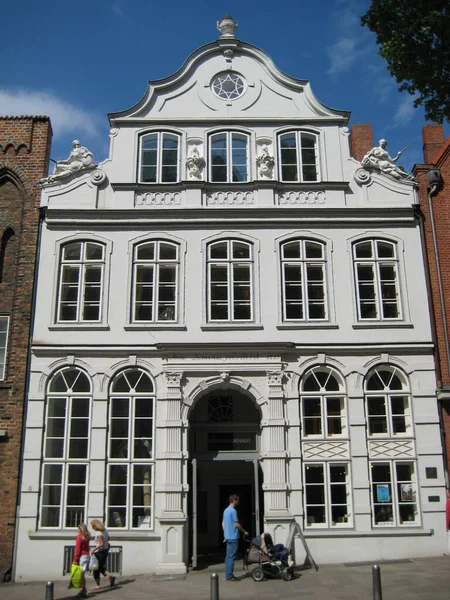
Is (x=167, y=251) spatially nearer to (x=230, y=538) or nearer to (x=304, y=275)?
(x=304, y=275)

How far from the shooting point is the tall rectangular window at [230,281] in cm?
1691

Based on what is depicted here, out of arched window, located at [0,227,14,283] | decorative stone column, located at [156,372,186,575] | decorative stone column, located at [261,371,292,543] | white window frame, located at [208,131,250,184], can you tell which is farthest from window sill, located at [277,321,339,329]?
arched window, located at [0,227,14,283]

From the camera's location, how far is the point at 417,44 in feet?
38.1

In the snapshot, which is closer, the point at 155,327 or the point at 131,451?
the point at 131,451

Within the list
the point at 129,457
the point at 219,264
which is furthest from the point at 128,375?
the point at 219,264

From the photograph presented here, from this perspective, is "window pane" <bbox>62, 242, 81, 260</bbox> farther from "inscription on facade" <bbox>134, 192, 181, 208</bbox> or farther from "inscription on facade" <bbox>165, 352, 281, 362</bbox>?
"inscription on facade" <bbox>165, 352, 281, 362</bbox>

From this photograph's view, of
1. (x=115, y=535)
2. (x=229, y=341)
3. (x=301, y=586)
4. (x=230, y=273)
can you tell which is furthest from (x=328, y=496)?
(x=230, y=273)

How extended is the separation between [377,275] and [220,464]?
7.62 meters

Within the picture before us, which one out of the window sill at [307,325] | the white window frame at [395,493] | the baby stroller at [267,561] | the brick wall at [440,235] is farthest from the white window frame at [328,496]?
the window sill at [307,325]

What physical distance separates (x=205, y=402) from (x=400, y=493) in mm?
5897

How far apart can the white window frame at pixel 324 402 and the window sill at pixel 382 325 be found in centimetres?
147

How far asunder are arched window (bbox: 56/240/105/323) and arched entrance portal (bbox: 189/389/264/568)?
4.10m

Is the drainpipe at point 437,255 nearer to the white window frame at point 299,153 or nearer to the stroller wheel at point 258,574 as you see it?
the white window frame at point 299,153

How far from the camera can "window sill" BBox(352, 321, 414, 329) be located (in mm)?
16672
